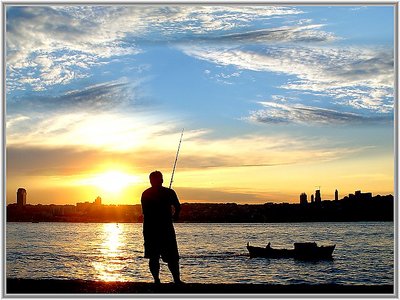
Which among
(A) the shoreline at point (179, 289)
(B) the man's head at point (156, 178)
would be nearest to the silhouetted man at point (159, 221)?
(B) the man's head at point (156, 178)

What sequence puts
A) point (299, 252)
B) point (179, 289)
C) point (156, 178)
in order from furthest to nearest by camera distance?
point (299, 252)
point (156, 178)
point (179, 289)

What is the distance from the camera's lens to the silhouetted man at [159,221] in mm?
7855

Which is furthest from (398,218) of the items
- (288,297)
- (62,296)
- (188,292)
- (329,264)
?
(329,264)

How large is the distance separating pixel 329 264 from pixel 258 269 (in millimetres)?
10085

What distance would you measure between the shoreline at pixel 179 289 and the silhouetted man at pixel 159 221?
221mm

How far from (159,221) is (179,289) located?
2.99ft

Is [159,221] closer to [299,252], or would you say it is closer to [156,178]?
[156,178]

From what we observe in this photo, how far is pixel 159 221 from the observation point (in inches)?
312

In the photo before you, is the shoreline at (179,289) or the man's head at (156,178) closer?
the shoreline at (179,289)

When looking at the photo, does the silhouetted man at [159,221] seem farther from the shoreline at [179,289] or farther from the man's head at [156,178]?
the shoreline at [179,289]

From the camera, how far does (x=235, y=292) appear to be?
7742 mm

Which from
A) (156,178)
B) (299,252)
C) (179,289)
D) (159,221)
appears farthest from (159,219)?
(299,252)

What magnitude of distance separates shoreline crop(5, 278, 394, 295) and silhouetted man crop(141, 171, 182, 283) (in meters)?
0.22

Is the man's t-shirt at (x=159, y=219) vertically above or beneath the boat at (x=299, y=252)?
above
